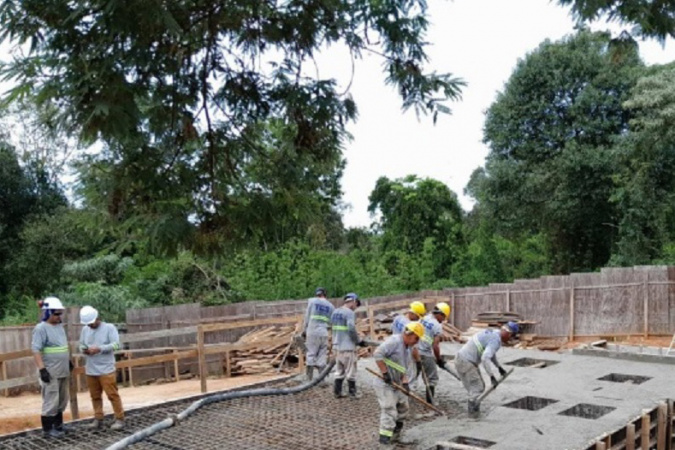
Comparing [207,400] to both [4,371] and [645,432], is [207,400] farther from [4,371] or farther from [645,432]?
[645,432]

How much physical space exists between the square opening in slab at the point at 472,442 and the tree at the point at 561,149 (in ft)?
57.4

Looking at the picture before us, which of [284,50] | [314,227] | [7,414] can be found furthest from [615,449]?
[7,414]

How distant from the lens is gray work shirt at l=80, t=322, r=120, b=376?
923 centimetres

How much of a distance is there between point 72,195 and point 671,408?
33.0ft

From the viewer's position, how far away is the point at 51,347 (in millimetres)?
9078

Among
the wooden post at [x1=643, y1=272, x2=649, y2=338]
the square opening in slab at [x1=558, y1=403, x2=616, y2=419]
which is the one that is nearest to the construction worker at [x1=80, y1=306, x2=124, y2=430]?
the square opening in slab at [x1=558, y1=403, x2=616, y2=419]

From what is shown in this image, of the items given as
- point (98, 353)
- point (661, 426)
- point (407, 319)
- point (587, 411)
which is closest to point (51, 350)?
point (98, 353)

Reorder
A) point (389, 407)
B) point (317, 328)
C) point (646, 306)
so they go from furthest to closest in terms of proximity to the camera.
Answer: point (646, 306) < point (317, 328) < point (389, 407)

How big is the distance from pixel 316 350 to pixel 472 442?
13.7 feet

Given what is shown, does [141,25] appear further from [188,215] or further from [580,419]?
[580,419]

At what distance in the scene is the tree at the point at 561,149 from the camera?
2519 cm

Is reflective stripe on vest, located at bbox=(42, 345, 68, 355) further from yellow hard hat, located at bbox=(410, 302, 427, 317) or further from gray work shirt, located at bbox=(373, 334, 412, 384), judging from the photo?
yellow hard hat, located at bbox=(410, 302, 427, 317)

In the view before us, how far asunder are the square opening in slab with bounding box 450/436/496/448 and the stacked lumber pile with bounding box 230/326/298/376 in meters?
8.23

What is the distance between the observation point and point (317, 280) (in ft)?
78.7
